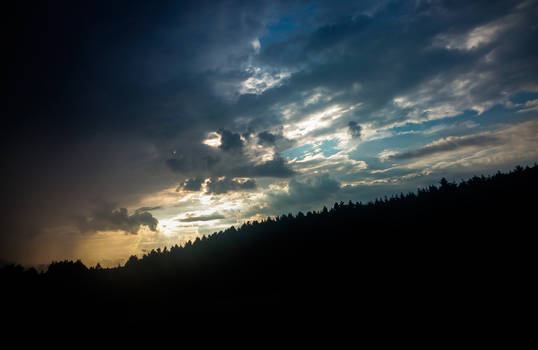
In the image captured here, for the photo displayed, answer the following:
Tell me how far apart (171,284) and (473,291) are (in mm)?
146930

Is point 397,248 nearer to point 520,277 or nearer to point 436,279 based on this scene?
point 436,279

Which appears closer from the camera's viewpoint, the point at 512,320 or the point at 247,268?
the point at 512,320

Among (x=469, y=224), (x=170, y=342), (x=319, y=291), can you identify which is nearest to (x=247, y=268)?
(x=319, y=291)

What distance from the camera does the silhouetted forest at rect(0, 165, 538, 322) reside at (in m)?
91.3

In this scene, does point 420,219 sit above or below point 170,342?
above

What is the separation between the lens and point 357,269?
421 ft

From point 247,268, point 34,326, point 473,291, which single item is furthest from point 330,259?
point 34,326

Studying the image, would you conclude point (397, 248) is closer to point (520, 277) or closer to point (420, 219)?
point (420, 219)

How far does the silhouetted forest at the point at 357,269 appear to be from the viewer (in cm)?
9131

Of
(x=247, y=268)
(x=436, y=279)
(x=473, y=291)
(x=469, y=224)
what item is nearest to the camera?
(x=473, y=291)

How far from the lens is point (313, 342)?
192ft

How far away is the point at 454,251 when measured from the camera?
120 m

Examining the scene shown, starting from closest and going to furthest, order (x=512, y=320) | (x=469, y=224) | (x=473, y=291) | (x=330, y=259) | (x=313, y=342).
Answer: (x=313, y=342)
(x=512, y=320)
(x=473, y=291)
(x=469, y=224)
(x=330, y=259)

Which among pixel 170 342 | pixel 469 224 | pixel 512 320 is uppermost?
pixel 469 224
